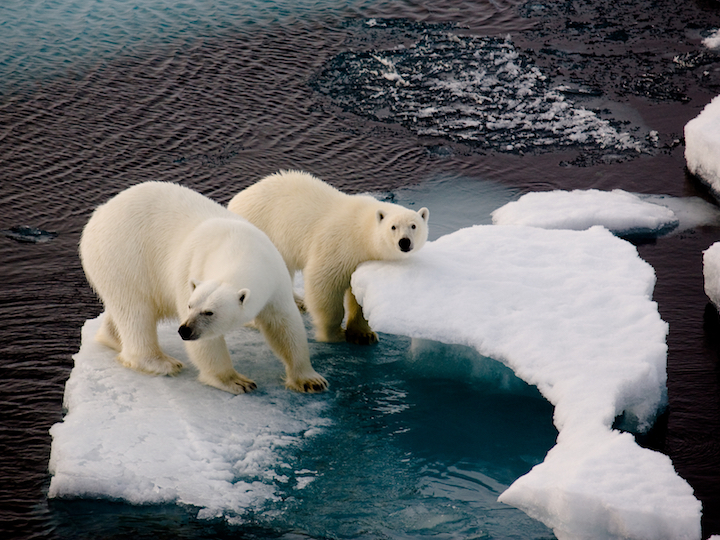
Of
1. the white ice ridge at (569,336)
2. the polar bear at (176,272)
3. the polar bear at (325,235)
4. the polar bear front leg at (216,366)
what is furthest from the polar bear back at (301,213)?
the polar bear front leg at (216,366)

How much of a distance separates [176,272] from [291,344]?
891 millimetres

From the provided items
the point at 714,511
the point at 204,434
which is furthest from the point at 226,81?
the point at 714,511

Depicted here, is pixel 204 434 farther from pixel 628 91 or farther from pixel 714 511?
pixel 628 91

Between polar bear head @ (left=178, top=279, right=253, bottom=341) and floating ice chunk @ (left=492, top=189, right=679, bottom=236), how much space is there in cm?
369

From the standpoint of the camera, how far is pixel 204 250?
4.96m

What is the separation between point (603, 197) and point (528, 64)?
3.65m

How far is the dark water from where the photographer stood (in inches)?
205

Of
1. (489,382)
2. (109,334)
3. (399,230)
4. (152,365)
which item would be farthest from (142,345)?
(489,382)

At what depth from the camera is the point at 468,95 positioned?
10039 mm

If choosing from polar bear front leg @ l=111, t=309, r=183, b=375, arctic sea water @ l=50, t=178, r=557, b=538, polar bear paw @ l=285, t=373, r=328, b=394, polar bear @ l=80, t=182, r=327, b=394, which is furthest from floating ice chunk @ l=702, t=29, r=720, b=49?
polar bear front leg @ l=111, t=309, r=183, b=375

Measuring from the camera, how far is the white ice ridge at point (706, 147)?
25.6ft

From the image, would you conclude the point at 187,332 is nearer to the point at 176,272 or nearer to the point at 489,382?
the point at 176,272

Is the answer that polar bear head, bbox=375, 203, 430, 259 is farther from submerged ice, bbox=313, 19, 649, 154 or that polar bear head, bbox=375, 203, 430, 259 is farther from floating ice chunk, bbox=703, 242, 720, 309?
submerged ice, bbox=313, 19, 649, 154

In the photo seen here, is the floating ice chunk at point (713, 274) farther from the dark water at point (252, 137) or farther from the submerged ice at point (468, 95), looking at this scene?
the submerged ice at point (468, 95)
